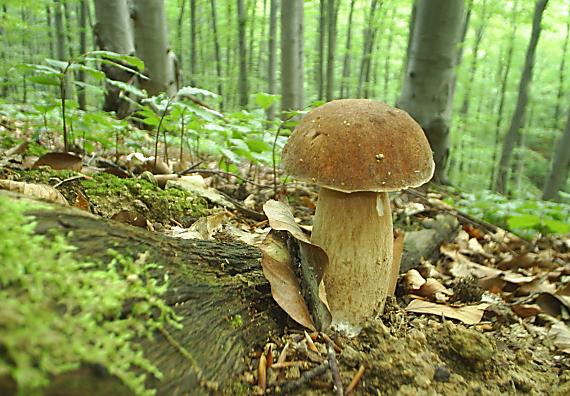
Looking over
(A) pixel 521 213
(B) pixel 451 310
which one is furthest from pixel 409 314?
(A) pixel 521 213

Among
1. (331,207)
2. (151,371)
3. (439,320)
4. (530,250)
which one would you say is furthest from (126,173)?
(530,250)

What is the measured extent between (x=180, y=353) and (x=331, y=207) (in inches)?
39.2

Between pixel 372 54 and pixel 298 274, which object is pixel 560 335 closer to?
pixel 298 274

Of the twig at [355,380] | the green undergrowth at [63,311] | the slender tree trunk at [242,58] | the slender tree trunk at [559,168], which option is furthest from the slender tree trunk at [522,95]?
the green undergrowth at [63,311]

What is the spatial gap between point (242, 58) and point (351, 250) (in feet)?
46.6

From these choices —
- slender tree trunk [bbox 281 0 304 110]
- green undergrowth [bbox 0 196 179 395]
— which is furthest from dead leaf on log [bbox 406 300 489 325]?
slender tree trunk [bbox 281 0 304 110]

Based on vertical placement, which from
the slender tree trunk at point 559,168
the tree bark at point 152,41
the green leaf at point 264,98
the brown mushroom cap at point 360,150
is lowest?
the slender tree trunk at point 559,168

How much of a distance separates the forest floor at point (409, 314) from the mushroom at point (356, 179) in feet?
0.66

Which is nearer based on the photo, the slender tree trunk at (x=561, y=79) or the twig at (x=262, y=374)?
the twig at (x=262, y=374)

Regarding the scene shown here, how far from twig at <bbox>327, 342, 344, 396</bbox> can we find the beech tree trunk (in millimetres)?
5540

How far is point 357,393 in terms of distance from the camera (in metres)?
1.35

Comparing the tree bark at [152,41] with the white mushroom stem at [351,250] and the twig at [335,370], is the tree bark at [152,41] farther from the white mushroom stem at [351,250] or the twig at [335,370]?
the twig at [335,370]

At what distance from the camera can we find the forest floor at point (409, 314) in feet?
4.66

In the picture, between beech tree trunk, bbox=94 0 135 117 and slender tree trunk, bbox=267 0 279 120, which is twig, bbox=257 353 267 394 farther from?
slender tree trunk, bbox=267 0 279 120
